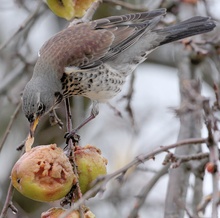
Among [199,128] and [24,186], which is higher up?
[24,186]

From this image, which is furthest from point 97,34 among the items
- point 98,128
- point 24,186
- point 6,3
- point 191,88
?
point 98,128

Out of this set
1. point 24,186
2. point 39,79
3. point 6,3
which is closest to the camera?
point 24,186

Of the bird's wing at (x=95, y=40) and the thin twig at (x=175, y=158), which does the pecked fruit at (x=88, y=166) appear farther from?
the bird's wing at (x=95, y=40)

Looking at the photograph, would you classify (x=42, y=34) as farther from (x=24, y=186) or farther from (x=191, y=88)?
(x=24, y=186)

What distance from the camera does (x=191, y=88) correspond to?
13.4 ft

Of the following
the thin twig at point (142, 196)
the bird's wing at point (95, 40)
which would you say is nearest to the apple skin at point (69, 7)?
the bird's wing at point (95, 40)

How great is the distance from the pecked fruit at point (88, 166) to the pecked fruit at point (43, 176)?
7 centimetres

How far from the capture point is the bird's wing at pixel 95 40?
13.4 feet

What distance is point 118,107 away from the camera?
6.61 meters

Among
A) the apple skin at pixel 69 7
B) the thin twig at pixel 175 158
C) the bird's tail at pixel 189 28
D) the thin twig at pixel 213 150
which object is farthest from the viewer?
the bird's tail at pixel 189 28

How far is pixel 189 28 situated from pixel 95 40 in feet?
2.40

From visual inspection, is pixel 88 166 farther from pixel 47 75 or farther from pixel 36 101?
pixel 47 75

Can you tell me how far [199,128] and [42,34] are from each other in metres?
3.46

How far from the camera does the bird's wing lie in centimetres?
408
